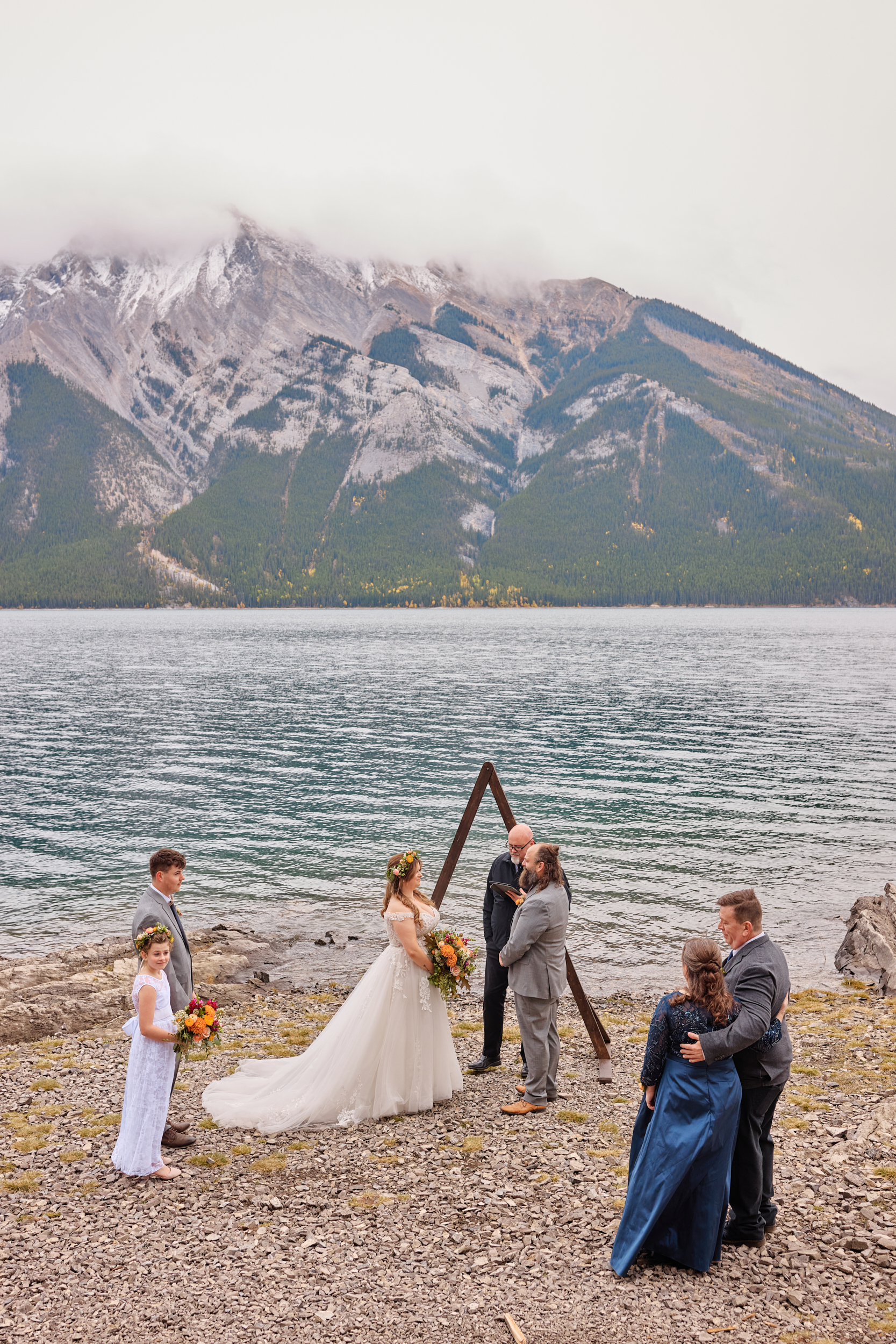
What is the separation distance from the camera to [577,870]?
25250mm

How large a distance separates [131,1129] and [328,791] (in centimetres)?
2904

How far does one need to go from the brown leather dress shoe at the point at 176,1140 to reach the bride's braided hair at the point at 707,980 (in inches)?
236

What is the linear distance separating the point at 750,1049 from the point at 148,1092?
18.9 ft

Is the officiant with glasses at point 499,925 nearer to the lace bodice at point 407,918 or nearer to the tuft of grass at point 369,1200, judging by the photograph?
the lace bodice at point 407,918

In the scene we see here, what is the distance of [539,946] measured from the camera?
1006 centimetres

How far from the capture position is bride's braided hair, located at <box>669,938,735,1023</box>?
669 cm

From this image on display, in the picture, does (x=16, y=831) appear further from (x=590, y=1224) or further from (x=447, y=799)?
(x=590, y=1224)

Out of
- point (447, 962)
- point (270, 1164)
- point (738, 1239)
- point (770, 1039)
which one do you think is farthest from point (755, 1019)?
point (270, 1164)

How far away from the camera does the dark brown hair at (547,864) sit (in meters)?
9.83

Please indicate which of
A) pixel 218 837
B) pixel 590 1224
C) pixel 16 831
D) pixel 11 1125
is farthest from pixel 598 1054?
pixel 16 831

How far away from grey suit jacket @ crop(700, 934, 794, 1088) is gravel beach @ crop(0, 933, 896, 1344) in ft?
5.53

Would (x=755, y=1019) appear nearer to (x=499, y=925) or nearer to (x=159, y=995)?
(x=499, y=925)

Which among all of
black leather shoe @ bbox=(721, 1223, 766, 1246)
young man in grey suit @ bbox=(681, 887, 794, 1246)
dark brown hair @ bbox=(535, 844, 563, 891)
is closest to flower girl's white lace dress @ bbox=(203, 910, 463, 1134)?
dark brown hair @ bbox=(535, 844, 563, 891)

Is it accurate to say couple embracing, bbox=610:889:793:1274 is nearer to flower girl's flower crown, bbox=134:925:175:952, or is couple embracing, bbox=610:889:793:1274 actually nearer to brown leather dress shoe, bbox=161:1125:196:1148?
flower girl's flower crown, bbox=134:925:175:952
